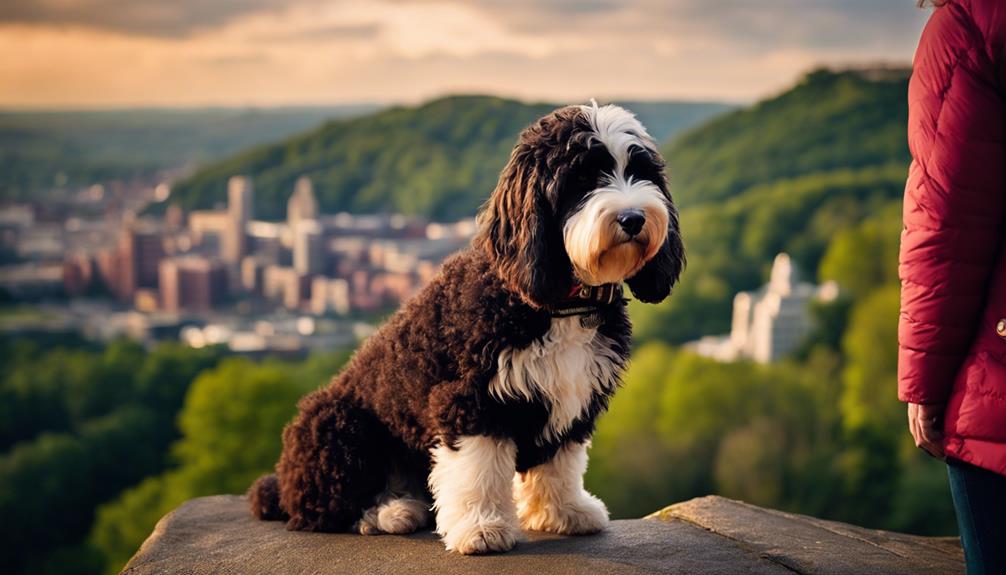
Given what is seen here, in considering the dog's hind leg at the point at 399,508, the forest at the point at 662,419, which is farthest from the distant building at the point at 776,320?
the dog's hind leg at the point at 399,508

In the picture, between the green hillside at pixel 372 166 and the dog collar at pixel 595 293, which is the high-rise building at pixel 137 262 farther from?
the dog collar at pixel 595 293

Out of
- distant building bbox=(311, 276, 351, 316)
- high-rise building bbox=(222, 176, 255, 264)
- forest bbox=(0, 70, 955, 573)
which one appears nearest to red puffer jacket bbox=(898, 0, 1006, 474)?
forest bbox=(0, 70, 955, 573)

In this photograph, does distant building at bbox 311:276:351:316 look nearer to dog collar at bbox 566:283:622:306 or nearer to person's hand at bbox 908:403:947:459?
dog collar at bbox 566:283:622:306

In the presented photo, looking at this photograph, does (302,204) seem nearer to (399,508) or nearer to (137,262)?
(137,262)

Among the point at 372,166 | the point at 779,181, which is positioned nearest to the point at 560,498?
the point at 779,181

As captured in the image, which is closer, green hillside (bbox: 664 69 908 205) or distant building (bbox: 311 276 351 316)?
green hillside (bbox: 664 69 908 205)
